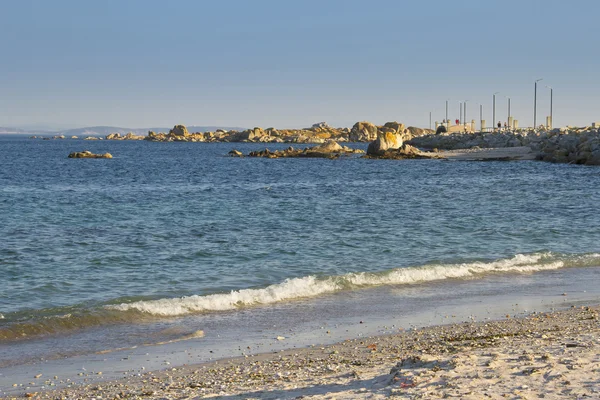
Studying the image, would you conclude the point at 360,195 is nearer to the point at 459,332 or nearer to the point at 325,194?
the point at 325,194

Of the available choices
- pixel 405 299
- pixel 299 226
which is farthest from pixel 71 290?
pixel 299 226

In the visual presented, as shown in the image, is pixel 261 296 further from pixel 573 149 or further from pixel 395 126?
pixel 395 126

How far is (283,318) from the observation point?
44.2 ft

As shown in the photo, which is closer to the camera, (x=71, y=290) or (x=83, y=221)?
(x=71, y=290)

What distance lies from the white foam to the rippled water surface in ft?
0.12

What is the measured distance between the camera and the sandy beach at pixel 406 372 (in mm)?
7648

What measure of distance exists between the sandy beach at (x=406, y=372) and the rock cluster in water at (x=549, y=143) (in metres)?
57.6

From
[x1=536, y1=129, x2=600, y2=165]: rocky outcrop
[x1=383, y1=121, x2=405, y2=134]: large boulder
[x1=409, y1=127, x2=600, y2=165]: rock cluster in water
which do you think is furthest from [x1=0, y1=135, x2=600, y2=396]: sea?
[x1=383, y1=121, x2=405, y2=134]: large boulder

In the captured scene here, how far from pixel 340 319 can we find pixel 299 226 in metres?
12.9

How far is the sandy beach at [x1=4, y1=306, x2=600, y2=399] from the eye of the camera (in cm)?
765

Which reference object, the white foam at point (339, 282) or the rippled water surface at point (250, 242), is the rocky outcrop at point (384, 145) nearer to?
the rippled water surface at point (250, 242)

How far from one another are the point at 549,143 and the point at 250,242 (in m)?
60.4

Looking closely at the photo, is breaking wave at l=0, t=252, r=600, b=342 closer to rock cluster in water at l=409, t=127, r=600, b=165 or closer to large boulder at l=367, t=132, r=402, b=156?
rock cluster in water at l=409, t=127, r=600, b=165

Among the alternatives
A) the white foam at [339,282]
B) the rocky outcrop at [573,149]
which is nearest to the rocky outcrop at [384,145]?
the rocky outcrop at [573,149]
